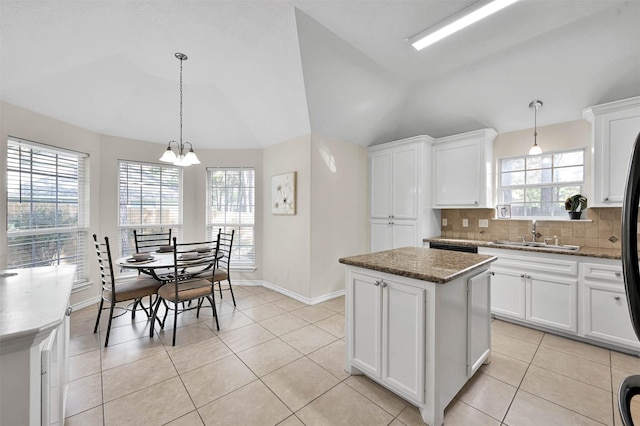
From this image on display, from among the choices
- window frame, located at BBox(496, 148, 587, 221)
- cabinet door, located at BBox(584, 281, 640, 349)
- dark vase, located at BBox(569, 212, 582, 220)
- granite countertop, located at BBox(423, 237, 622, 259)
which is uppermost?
window frame, located at BBox(496, 148, 587, 221)

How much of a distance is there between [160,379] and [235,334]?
82 centimetres

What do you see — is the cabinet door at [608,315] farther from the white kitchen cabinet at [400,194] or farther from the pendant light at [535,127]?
the white kitchen cabinet at [400,194]

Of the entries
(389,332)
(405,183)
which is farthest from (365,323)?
(405,183)

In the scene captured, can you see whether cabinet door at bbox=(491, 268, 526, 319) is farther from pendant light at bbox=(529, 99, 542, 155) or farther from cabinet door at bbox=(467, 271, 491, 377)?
pendant light at bbox=(529, 99, 542, 155)

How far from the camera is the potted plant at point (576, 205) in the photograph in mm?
3102

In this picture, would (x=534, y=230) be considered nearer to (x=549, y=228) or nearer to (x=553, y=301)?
(x=549, y=228)

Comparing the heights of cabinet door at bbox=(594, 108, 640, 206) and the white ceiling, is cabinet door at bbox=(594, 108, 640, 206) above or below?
below

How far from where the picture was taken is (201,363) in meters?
2.36

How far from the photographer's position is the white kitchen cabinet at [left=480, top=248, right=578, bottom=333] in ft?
8.95

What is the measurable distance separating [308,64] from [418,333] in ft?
8.72

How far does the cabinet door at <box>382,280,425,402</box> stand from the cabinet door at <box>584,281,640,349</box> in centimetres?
217

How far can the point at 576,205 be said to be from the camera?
123 inches

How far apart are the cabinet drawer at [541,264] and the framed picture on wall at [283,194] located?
2707 millimetres

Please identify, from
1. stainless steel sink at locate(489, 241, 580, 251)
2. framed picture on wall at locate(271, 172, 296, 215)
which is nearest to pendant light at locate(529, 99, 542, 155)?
stainless steel sink at locate(489, 241, 580, 251)
